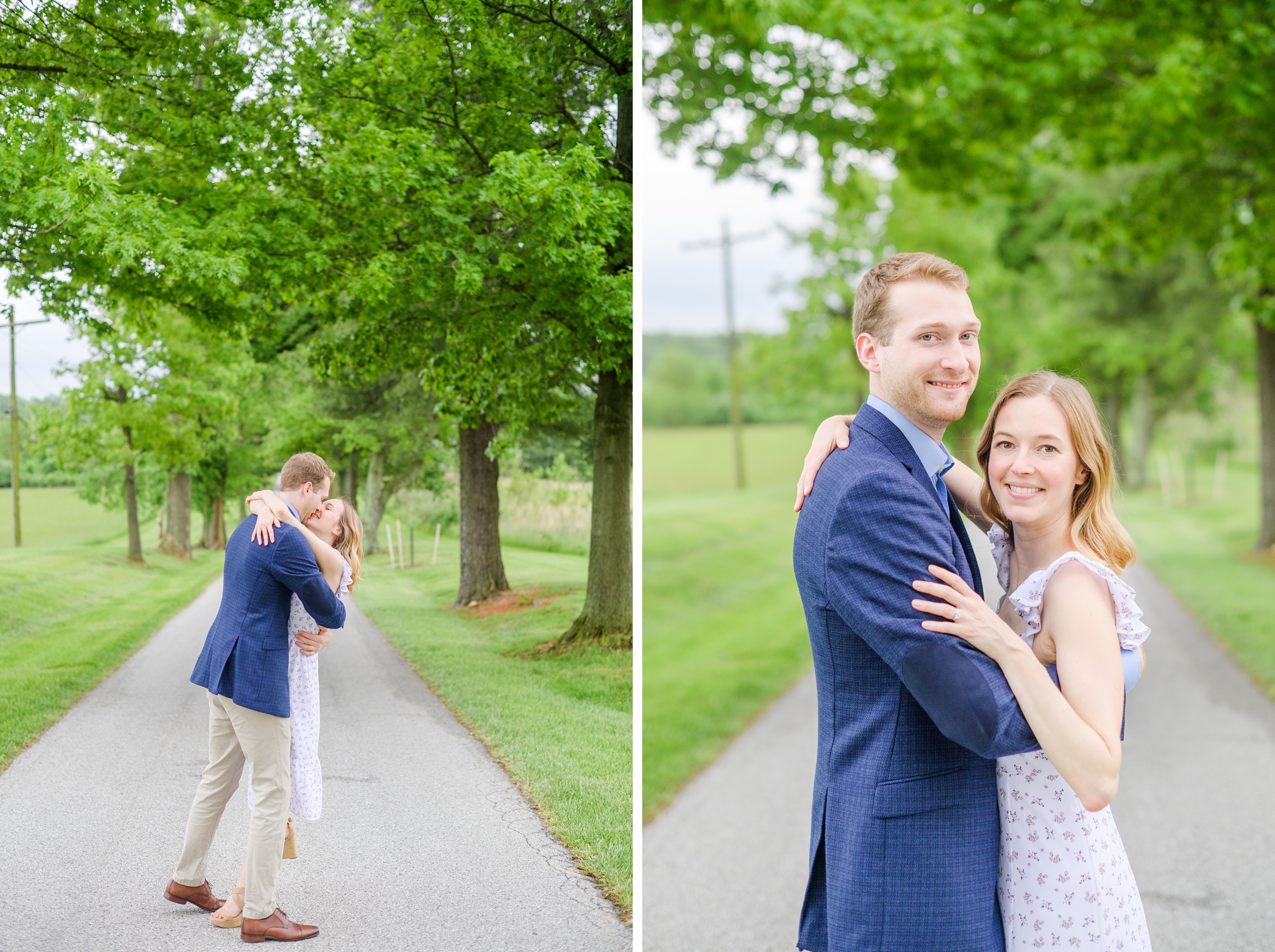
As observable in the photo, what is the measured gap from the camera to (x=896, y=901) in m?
1.95

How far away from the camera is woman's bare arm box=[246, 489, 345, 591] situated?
2.71m

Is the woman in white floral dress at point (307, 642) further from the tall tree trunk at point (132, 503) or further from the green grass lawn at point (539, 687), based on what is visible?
the tall tree trunk at point (132, 503)

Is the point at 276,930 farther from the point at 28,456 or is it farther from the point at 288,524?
the point at 28,456

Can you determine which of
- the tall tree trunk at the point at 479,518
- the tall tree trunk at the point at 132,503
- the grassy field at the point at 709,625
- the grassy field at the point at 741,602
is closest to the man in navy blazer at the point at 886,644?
the grassy field at the point at 741,602

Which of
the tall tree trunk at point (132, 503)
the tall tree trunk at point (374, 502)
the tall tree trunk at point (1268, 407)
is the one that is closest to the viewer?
the tall tree trunk at point (132, 503)

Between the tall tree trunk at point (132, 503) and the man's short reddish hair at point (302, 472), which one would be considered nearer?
the man's short reddish hair at point (302, 472)

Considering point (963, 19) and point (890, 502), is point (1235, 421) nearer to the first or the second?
point (963, 19)

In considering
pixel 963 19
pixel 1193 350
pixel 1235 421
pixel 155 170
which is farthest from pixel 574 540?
pixel 1235 421

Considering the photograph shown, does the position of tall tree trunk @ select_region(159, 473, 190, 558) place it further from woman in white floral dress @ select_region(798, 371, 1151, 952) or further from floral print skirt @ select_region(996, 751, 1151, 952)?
floral print skirt @ select_region(996, 751, 1151, 952)

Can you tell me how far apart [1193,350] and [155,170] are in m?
22.5

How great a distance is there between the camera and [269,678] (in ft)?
9.03

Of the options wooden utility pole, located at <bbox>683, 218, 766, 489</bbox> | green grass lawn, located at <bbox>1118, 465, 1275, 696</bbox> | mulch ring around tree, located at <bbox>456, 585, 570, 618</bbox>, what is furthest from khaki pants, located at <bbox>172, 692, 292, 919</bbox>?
wooden utility pole, located at <bbox>683, 218, 766, 489</bbox>

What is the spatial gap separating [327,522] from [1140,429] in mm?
30214

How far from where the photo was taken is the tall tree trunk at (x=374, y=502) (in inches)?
119
